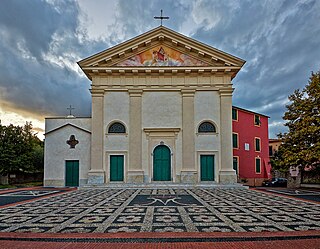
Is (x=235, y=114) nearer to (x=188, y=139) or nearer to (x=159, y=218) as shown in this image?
(x=188, y=139)

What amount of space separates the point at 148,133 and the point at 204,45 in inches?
292

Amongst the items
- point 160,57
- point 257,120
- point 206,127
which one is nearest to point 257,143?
point 257,120

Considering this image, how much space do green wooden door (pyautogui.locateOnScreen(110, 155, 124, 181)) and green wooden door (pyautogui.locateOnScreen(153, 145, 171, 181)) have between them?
7.87 feet

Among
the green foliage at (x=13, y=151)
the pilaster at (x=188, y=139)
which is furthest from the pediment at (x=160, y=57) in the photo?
the green foliage at (x=13, y=151)

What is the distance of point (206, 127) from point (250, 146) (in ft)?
33.7

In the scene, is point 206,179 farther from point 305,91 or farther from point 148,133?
point 305,91

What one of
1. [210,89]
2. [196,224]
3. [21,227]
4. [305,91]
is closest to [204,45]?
[210,89]

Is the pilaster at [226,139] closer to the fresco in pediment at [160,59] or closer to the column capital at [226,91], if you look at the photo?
the column capital at [226,91]

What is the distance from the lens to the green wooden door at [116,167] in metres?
20.4

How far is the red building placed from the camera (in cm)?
2764

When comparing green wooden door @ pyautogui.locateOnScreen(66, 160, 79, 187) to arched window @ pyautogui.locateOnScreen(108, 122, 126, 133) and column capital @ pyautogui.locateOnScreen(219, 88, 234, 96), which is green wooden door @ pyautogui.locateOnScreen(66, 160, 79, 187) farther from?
column capital @ pyautogui.locateOnScreen(219, 88, 234, 96)

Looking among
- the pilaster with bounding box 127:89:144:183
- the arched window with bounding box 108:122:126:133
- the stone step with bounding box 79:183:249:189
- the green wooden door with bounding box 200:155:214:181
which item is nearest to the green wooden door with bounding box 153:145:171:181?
the pilaster with bounding box 127:89:144:183

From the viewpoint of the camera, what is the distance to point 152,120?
20.7 meters

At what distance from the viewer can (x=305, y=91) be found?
18.4m
